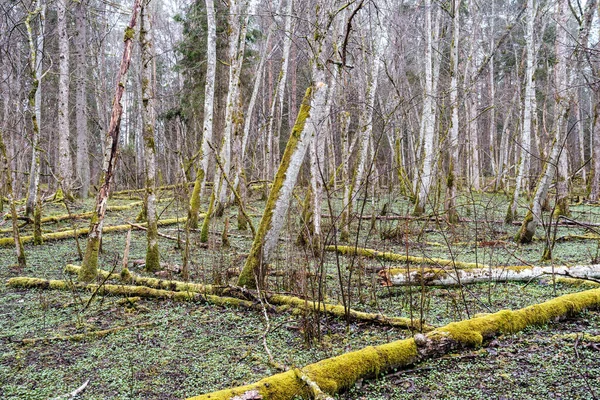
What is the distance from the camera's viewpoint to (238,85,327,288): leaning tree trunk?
15.4ft

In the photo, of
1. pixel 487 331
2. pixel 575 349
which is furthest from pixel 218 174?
pixel 575 349

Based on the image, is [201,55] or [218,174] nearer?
[218,174]

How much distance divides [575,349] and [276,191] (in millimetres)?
3113

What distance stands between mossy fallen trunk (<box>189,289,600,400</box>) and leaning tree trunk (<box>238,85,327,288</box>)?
1869 mm

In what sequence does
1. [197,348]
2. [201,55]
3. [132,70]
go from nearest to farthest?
[197,348] → [201,55] → [132,70]

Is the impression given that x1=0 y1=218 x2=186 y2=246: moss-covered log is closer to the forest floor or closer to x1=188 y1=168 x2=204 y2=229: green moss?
x1=188 y1=168 x2=204 y2=229: green moss

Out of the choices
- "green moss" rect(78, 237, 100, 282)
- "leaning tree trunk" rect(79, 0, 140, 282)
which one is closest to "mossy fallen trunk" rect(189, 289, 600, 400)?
"leaning tree trunk" rect(79, 0, 140, 282)

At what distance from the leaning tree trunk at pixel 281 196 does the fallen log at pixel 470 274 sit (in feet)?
5.26

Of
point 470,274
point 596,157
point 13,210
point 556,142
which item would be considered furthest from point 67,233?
point 596,157

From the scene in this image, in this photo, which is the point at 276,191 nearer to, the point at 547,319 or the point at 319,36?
the point at 319,36

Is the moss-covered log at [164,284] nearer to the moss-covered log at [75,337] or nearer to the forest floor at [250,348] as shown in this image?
the forest floor at [250,348]

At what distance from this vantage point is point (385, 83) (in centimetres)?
2108

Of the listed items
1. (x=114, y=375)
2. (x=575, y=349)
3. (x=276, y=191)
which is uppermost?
(x=276, y=191)

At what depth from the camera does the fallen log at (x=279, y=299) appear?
12.9 ft
